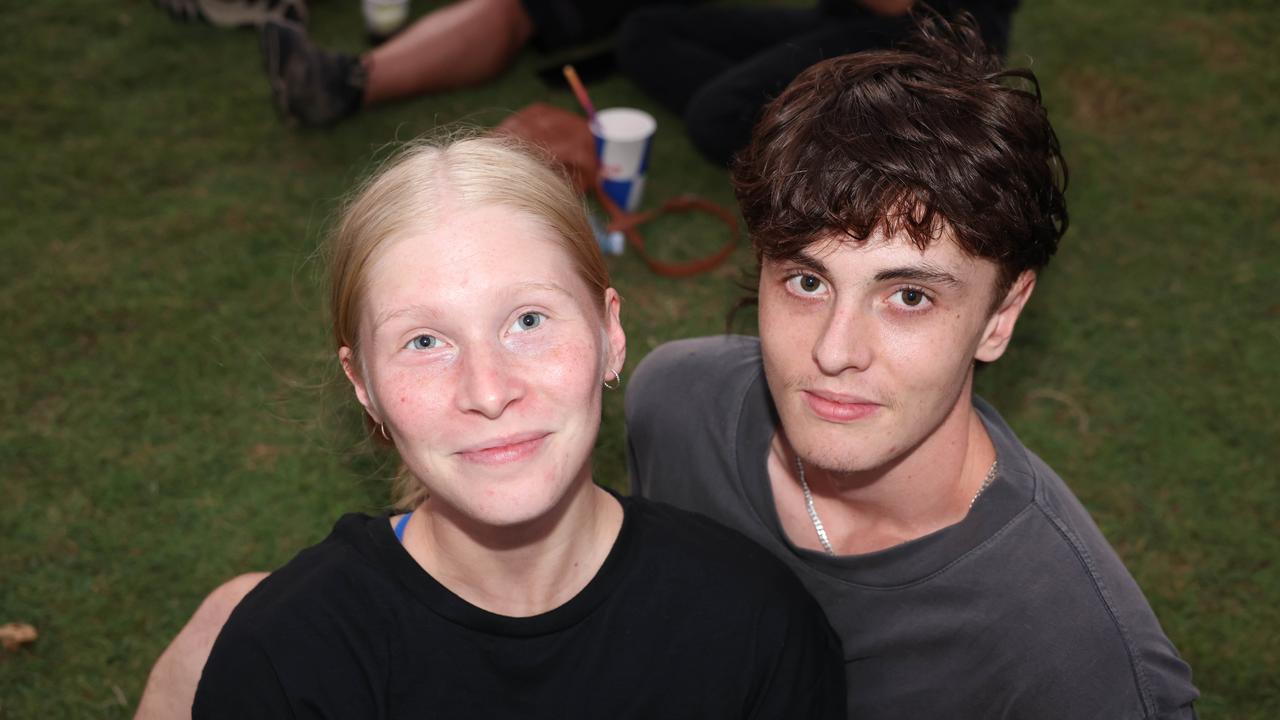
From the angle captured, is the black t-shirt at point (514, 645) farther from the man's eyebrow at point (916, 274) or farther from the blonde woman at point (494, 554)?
the man's eyebrow at point (916, 274)

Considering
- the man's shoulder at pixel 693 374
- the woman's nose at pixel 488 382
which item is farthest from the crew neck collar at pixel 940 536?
the woman's nose at pixel 488 382

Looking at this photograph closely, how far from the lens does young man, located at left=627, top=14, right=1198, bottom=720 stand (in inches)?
73.0

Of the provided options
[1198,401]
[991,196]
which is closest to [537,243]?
[991,196]

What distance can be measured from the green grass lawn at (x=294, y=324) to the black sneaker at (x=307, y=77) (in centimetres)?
12

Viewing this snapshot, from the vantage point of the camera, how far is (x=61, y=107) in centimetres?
464

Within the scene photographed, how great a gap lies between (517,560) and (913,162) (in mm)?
945

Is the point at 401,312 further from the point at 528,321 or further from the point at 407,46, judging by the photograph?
the point at 407,46

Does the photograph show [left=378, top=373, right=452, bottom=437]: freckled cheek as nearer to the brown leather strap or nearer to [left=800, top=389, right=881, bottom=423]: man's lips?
[left=800, top=389, right=881, bottom=423]: man's lips

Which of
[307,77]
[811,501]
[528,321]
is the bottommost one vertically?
[307,77]

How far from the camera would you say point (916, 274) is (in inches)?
72.1

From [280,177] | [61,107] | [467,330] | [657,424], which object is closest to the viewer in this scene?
[467,330]

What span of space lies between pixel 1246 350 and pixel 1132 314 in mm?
385

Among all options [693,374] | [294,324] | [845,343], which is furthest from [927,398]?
[294,324]

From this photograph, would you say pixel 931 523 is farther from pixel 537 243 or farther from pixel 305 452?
pixel 305 452
